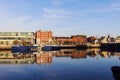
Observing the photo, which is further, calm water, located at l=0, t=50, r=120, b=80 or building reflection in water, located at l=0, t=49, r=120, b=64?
building reflection in water, located at l=0, t=49, r=120, b=64

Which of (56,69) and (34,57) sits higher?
(34,57)

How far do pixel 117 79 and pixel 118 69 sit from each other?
1268mm

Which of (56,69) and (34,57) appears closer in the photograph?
(56,69)

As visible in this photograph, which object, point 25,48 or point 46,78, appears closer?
point 46,78

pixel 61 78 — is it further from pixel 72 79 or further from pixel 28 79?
pixel 28 79

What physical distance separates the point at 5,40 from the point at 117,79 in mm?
173688

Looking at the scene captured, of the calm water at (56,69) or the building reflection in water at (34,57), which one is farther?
the building reflection in water at (34,57)

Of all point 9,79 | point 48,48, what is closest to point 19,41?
point 48,48

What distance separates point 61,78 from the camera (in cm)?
3409

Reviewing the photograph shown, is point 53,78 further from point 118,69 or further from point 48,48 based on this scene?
point 48,48

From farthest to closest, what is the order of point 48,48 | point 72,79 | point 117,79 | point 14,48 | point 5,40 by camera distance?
point 5,40 → point 48,48 → point 14,48 → point 72,79 → point 117,79

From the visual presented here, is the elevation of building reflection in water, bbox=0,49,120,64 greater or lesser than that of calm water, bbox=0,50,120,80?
greater

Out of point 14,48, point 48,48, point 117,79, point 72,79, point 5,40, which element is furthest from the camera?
point 5,40

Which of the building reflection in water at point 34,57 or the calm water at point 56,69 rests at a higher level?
the building reflection in water at point 34,57
